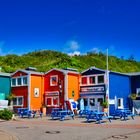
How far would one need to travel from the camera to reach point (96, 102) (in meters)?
43.7

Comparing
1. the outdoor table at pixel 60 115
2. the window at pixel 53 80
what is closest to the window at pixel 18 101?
the window at pixel 53 80

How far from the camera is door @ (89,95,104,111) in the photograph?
43.1 metres

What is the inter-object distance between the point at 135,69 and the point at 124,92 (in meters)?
45.8

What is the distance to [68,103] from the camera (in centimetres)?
4344

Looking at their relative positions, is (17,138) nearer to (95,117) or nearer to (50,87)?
(95,117)

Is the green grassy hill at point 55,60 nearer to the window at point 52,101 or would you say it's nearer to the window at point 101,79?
the window at point 52,101

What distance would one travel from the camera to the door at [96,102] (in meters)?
43.1

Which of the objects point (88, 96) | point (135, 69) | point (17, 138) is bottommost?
point (17, 138)

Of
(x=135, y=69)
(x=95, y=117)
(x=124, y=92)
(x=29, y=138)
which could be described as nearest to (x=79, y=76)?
(x=124, y=92)

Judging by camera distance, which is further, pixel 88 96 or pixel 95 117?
pixel 88 96

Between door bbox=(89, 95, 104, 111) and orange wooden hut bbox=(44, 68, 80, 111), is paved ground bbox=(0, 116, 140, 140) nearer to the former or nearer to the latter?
door bbox=(89, 95, 104, 111)

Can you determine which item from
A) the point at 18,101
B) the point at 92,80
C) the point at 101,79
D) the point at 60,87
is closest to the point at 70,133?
the point at 101,79

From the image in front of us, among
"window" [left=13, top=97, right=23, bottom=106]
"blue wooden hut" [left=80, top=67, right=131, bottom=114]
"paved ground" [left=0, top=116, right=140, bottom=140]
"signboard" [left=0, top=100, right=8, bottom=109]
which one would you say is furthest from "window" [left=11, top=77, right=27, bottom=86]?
"paved ground" [left=0, top=116, right=140, bottom=140]

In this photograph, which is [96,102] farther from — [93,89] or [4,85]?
[4,85]
